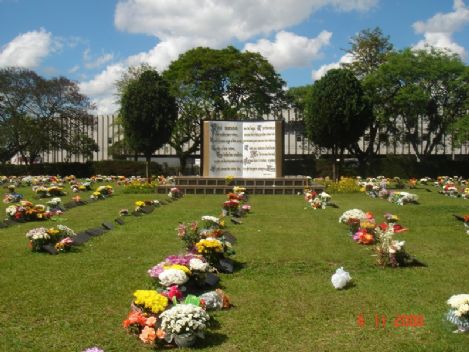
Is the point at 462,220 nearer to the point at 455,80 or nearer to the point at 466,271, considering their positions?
the point at 466,271

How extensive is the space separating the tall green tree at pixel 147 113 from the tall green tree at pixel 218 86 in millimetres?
8716

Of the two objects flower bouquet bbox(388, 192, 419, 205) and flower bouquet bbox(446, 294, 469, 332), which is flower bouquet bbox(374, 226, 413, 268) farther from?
flower bouquet bbox(388, 192, 419, 205)

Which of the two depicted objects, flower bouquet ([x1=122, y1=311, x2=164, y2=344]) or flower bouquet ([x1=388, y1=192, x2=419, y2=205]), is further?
flower bouquet ([x1=388, y1=192, x2=419, y2=205])

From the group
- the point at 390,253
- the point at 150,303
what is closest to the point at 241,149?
the point at 390,253

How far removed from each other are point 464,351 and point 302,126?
4223 centimetres

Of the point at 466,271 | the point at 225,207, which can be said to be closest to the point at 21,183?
the point at 225,207

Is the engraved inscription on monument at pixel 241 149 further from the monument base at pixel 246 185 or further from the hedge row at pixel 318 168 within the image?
the hedge row at pixel 318 168

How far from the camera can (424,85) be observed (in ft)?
120

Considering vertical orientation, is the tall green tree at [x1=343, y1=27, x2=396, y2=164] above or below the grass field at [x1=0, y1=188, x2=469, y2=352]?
above

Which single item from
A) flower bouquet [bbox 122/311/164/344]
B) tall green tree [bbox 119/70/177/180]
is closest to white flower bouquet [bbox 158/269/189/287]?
flower bouquet [bbox 122/311/164/344]

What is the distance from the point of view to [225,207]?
46.4 feet
